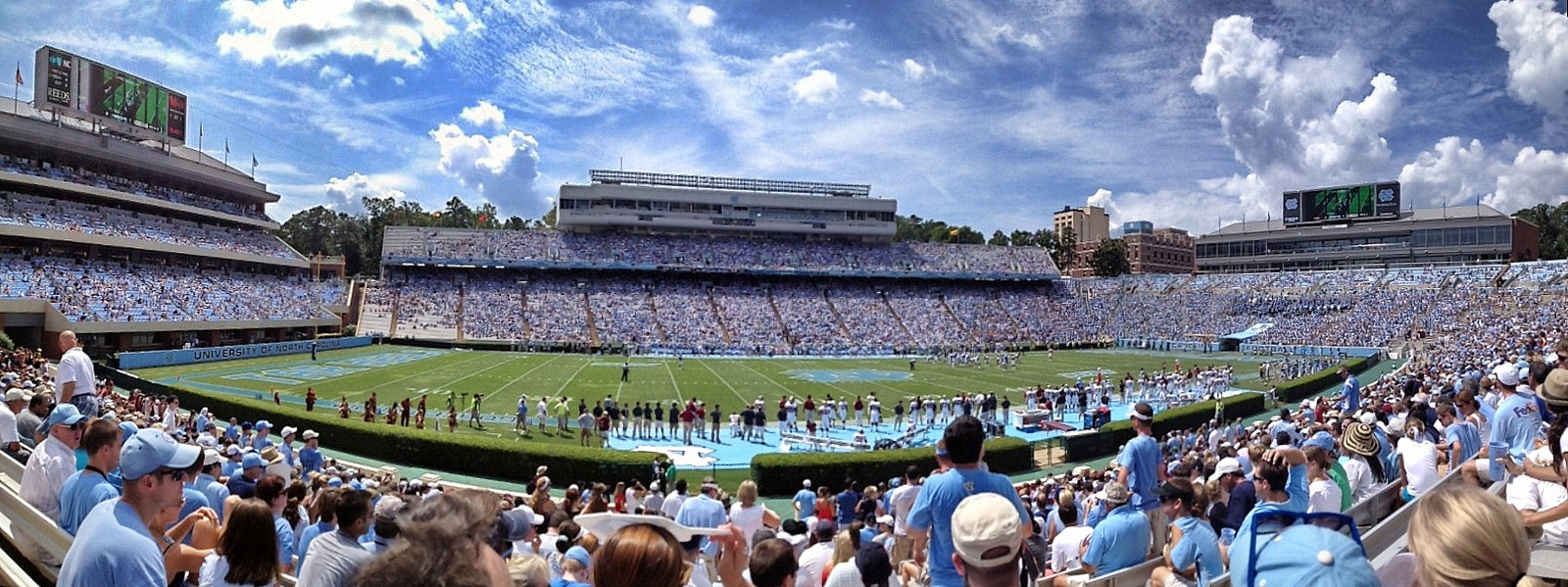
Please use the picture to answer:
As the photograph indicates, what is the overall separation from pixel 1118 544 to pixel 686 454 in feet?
55.3

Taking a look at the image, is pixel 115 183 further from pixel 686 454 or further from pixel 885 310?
pixel 885 310

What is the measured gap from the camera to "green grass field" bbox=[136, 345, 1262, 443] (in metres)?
30.2

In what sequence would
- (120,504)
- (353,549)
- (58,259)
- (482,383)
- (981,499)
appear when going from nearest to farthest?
1. (981,499)
2. (120,504)
3. (353,549)
4. (482,383)
5. (58,259)

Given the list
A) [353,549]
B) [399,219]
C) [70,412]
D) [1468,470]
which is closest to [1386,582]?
[1468,470]

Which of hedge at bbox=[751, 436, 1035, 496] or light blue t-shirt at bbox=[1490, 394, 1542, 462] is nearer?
light blue t-shirt at bbox=[1490, 394, 1542, 462]

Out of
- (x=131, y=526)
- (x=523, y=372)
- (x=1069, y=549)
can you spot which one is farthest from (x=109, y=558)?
(x=523, y=372)

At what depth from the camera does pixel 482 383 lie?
108ft

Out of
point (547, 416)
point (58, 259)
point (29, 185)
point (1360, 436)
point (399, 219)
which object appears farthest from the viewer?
point (399, 219)

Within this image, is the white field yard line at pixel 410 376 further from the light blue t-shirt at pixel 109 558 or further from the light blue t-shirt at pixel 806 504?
the light blue t-shirt at pixel 109 558

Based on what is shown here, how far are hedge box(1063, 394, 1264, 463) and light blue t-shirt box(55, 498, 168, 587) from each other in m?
18.4

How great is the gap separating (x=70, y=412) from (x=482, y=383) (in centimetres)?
2846

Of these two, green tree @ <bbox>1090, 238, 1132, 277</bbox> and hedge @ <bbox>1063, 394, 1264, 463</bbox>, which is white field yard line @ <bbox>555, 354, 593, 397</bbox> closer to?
hedge @ <bbox>1063, 394, 1264, 463</bbox>

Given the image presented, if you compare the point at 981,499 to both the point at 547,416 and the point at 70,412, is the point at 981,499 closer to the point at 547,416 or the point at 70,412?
the point at 70,412

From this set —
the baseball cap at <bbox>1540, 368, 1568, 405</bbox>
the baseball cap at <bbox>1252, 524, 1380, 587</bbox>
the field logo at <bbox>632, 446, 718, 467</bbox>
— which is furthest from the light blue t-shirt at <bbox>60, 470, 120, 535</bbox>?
the field logo at <bbox>632, 446, 718, 467</bbox>
